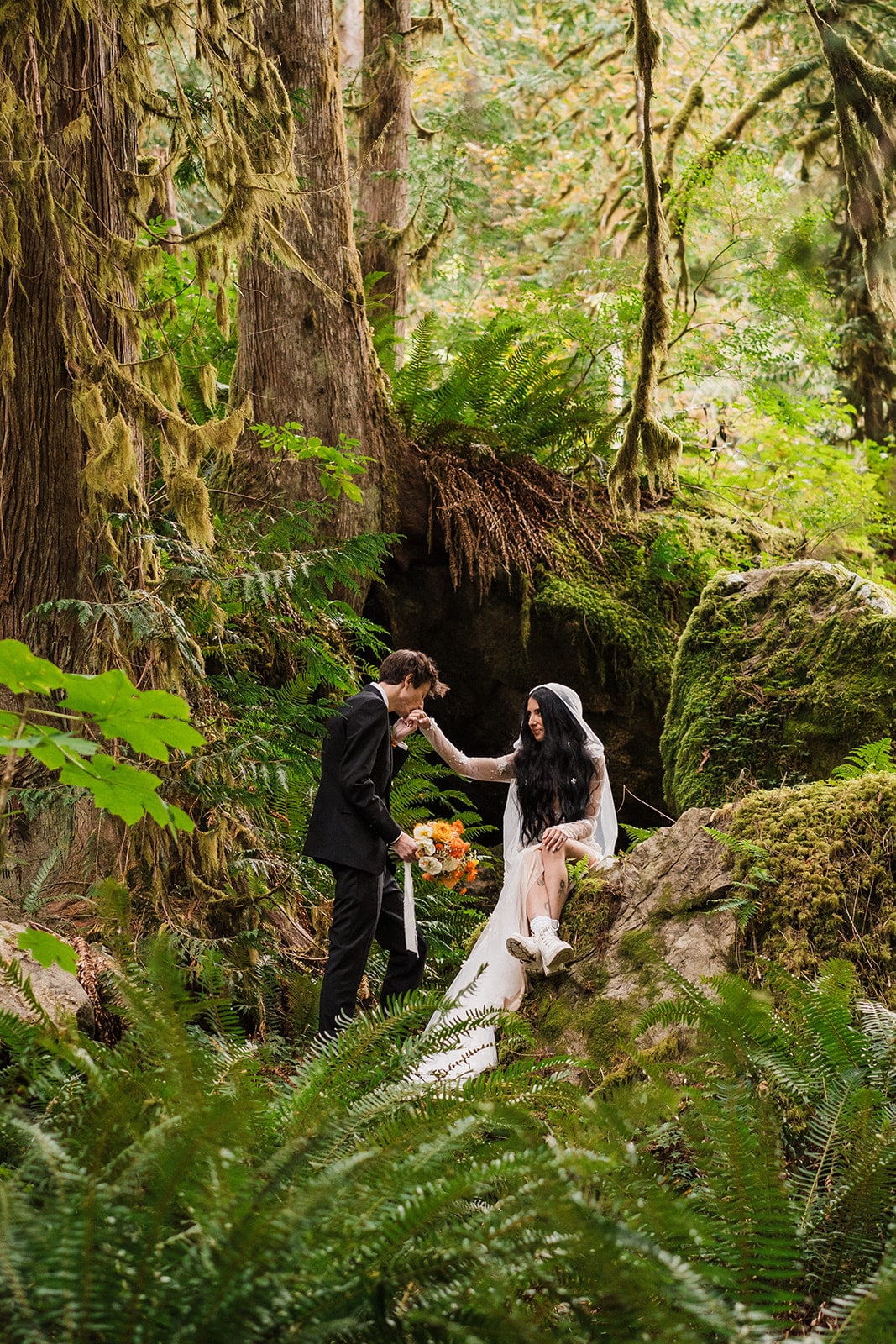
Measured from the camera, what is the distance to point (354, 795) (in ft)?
15.4

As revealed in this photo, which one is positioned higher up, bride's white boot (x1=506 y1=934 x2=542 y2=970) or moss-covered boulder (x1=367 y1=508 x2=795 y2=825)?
moss-covered boulder (x1=367 y1=508 x2=795 y2=825)

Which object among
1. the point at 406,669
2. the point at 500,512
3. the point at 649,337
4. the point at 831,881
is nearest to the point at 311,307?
the point at 500,512

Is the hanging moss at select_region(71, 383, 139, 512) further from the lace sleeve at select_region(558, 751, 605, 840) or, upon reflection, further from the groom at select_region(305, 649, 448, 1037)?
the lace sleeve at select_region(558, 751, 605, 840)

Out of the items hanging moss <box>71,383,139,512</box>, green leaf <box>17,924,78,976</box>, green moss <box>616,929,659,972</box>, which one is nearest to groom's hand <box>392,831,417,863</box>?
green moss <box>616,929,659,972</box>

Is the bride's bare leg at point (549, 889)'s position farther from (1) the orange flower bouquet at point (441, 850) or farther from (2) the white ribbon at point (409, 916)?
(2) the white ribbon at point (409, 916)

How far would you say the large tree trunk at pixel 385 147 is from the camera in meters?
9.07

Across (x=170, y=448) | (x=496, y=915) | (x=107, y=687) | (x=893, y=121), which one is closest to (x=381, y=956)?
(x=496, y=915)

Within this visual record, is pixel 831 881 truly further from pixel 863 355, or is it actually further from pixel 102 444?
pixel 863 355

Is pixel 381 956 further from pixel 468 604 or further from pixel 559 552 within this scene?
pixel 559 552

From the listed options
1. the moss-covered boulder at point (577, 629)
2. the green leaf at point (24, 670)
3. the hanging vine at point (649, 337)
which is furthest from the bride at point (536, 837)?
the green leaf at point (24, 670)

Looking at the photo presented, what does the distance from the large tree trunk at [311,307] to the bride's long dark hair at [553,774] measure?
2.33 metres

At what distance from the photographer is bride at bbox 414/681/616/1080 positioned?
4.65 m

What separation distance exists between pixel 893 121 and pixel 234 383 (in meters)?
4.53

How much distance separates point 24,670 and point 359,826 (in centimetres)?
288
